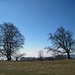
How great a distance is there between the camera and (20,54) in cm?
4931

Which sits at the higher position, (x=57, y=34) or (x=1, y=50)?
(x=57, y=34)

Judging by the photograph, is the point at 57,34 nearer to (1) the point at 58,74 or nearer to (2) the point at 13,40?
(2) the point at 13,40

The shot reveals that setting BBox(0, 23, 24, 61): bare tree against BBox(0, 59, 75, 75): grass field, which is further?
BBox(0, 23, 24, 61): bare tree

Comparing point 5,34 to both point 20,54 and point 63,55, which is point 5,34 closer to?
point 20,54

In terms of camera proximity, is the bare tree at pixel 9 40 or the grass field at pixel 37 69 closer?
the grass field at pixel 37 69

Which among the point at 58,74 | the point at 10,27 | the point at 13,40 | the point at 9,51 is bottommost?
the point at 58,74

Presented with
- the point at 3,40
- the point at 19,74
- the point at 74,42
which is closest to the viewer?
the point at 19,74

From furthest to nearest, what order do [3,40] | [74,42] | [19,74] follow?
[74,42], [3,40], [19,74]

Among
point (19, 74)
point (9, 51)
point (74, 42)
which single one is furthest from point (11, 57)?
point (19, 74)

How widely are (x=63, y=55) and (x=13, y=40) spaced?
17173mm

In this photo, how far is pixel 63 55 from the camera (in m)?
49.7

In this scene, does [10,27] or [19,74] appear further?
[10,27]

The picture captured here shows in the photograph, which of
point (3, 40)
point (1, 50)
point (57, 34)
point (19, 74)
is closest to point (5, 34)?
point (3, 40)

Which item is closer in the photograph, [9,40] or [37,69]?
[37,69]
